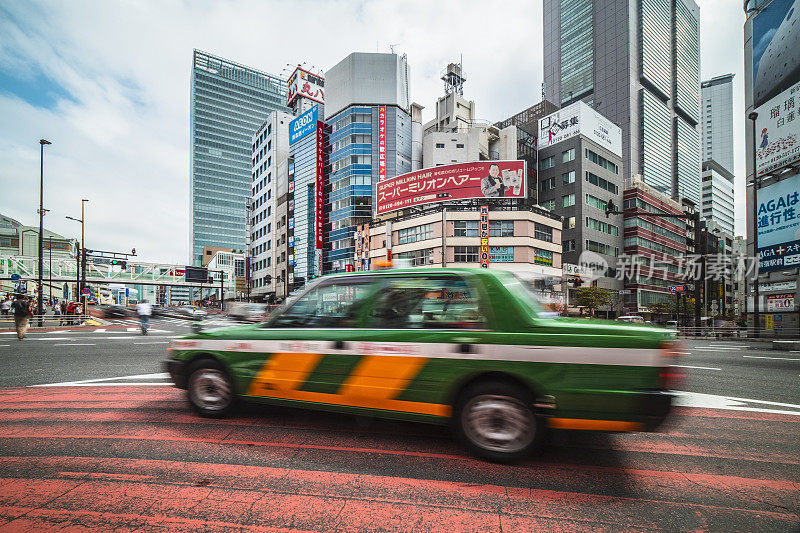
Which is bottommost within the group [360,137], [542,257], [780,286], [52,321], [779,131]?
[52,321]

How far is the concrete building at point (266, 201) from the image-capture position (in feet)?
256

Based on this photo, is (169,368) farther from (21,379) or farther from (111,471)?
(21,379)

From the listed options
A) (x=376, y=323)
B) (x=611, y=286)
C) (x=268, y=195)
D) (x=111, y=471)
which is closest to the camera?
(x=111, y=471)

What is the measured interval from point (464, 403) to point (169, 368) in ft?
11.4

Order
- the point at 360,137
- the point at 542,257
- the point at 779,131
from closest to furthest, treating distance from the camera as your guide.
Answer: the point at 779,131
the point at 542,257
the point at 360,137

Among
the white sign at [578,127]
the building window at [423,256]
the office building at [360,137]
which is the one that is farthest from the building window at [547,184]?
the building window at [423,256]

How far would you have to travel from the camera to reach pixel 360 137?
6222cm

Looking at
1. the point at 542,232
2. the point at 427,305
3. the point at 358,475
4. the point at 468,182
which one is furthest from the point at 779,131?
the point at 358,475

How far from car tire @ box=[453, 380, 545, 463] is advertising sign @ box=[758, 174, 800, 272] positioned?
107 feet

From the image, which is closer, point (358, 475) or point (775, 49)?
point (358, 475)

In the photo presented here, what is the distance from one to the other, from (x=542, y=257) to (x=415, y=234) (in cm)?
1629

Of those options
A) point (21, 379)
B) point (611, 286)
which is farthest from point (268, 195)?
point (21, 379)

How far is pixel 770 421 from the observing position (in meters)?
4.53

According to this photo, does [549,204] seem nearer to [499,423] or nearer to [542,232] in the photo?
[542,232]
